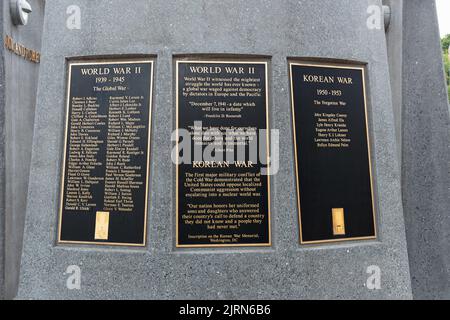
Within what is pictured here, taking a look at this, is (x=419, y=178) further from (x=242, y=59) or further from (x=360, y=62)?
(x=242, y=59)

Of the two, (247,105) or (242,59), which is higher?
(242,59)

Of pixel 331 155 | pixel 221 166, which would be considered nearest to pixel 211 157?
pixel 221 166

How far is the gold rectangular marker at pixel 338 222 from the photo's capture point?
15.8 ft

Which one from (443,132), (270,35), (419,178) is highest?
(270,35)

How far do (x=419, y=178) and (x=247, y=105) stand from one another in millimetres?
3478

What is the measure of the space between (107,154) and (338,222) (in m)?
3.29

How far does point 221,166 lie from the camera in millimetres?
4645

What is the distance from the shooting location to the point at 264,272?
4508 mm

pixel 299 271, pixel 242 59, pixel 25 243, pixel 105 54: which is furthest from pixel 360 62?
pixel 25 243

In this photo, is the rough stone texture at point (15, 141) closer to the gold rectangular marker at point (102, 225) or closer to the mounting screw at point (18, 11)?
the mounting screw at point (18, 11)

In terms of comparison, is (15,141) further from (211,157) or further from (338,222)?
(338,222)

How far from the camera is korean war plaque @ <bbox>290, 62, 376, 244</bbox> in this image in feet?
15.7

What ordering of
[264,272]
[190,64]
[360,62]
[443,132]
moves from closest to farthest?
[264,272]
[190,64]
[360,62]
[443,132]

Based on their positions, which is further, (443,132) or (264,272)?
(443,132)
